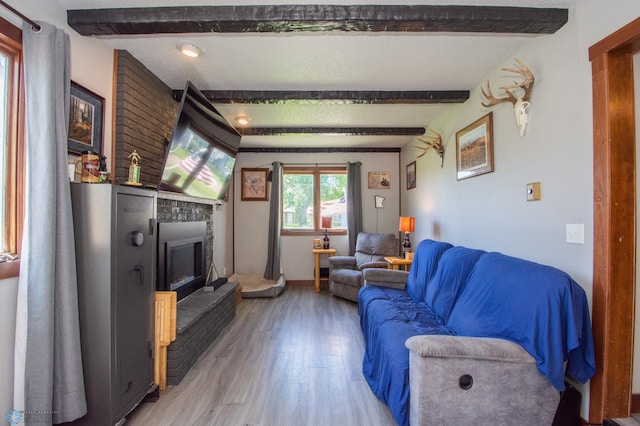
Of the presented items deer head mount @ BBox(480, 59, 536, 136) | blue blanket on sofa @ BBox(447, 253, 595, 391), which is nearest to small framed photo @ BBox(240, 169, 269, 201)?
deer head mount @ BBox(480, 59, 536, 136)

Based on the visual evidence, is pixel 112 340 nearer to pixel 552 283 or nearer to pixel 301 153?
pixel 552 283

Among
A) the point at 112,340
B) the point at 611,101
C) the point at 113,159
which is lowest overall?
the point at 112,340

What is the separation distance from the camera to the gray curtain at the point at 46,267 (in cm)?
146

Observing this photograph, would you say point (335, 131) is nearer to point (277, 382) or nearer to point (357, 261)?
point (357, 261)

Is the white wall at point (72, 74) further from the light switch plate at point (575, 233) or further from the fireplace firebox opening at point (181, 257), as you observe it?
the light switch plate at point (575, 233)

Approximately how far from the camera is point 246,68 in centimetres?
248

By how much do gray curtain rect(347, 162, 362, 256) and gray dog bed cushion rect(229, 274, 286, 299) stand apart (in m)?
1.42

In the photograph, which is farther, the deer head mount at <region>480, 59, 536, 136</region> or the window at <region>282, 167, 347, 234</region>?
the window at <region>282, 167, 347, 234</region>

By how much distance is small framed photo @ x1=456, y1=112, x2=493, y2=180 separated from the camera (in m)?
2.52

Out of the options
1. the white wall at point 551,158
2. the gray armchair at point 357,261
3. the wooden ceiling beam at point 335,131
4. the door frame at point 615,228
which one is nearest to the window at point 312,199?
the gray armchair at point 357,261

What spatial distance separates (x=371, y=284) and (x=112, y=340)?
2.40 meters

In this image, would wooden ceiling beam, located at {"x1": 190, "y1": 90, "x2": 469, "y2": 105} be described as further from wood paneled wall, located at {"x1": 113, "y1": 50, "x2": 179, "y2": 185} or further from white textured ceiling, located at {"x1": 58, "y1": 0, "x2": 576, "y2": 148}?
wood paneled wall, located at {"x1": 113, "y1": 50, "x2": 179, "y2": 185}

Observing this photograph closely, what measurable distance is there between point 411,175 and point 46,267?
14.5 feet

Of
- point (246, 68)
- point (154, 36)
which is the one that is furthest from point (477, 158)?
point (154, 36)
